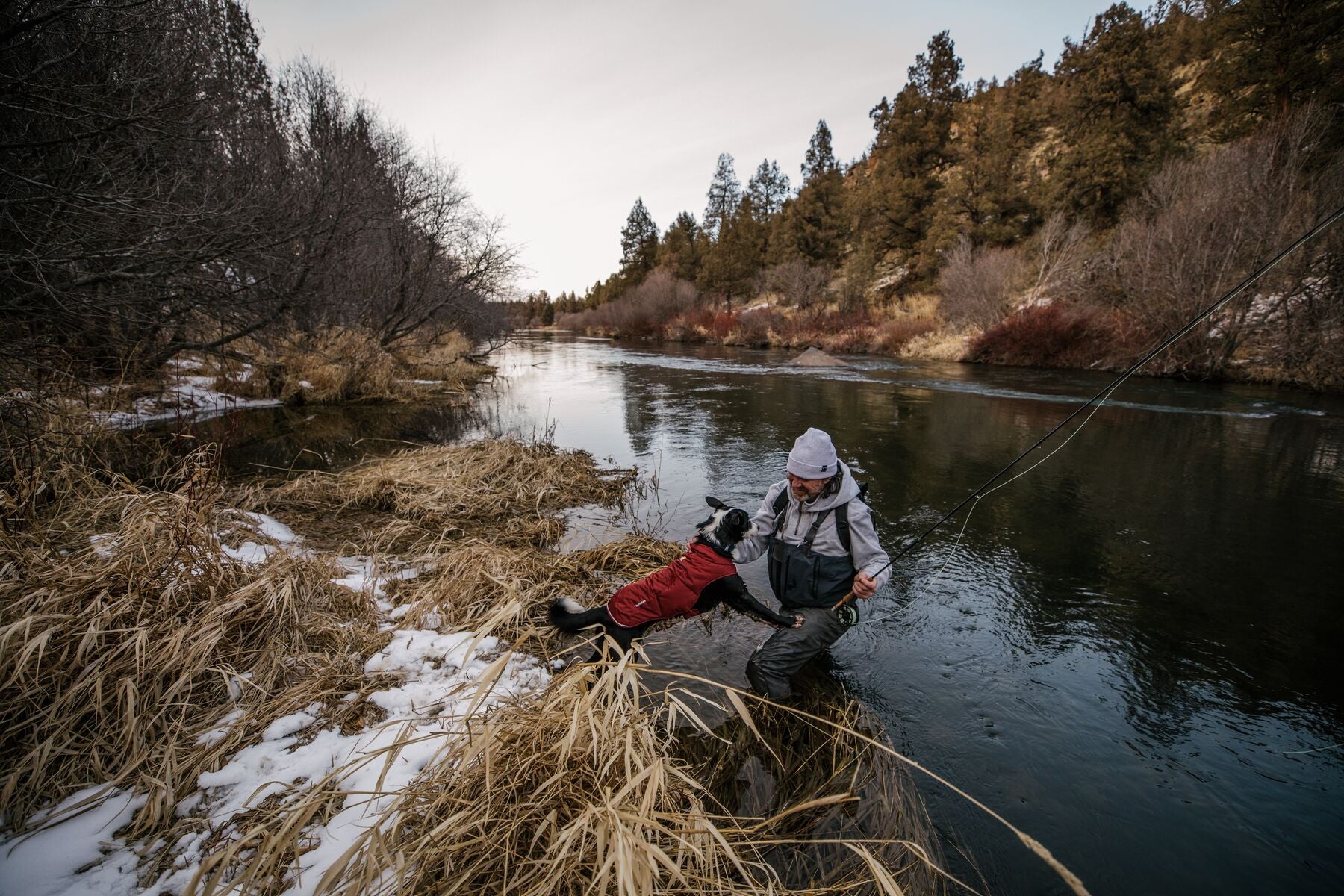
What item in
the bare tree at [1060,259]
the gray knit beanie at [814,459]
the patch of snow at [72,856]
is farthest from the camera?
the bare tree at [1060,259]

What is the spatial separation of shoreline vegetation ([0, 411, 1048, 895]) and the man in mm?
291

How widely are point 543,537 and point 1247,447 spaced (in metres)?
11.9

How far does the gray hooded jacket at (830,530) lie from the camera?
2.96 m

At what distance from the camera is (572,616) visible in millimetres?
3309

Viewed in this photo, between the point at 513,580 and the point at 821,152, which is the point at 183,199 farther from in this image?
the point at 821,152

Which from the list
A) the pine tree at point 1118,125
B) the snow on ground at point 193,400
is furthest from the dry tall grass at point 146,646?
the pine tree at point 1118,125

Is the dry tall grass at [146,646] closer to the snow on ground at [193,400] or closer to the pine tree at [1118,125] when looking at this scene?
the snow on ground at [193,400]

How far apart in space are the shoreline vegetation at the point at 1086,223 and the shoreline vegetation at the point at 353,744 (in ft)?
65.3

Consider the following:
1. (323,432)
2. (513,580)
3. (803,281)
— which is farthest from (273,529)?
(803,281)

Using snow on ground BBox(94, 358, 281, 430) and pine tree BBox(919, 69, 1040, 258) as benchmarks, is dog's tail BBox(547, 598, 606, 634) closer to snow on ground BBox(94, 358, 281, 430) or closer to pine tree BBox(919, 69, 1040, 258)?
snow on ground BBox(94, 358, 281, 430)

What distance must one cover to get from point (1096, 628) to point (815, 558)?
→ 110 inches

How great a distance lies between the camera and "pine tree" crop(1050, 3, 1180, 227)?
968 inches

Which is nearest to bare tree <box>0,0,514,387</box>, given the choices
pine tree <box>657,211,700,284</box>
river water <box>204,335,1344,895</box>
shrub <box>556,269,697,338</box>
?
river water <box>204,335,1344,895</box>

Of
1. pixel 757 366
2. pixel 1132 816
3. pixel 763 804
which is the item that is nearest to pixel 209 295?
pixel 763 804
